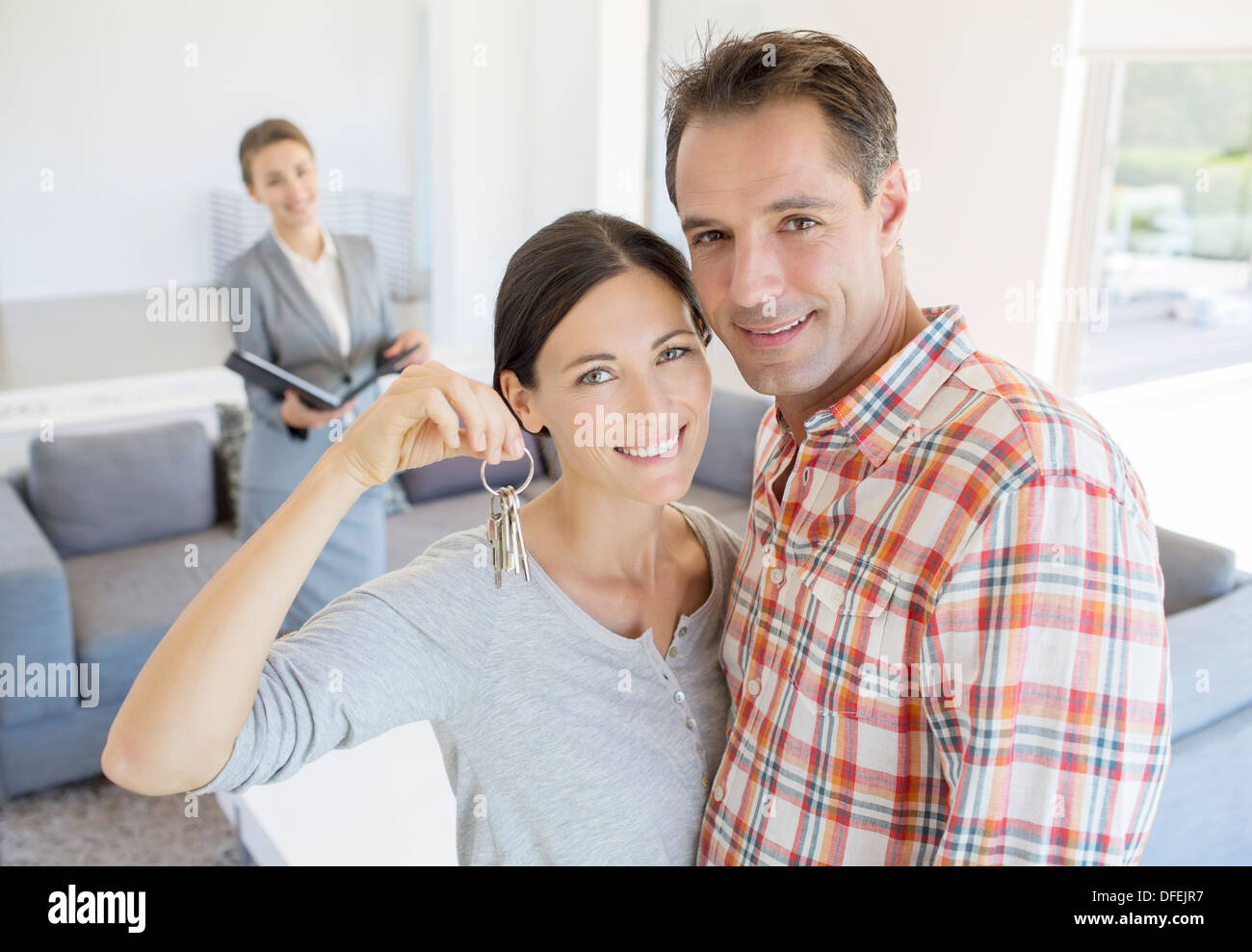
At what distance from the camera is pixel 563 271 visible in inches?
45.3

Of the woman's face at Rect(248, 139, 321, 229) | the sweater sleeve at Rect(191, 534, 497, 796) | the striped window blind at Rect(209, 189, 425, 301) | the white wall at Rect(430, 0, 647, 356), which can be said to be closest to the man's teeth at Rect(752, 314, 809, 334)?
the sweater sleeve at Rect(191, 534, 497, 796)

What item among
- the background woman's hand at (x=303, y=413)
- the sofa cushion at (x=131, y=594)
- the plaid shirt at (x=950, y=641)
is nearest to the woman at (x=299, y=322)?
the background woman's hand at (x=303, y=413)

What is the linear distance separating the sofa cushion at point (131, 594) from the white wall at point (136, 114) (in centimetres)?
108

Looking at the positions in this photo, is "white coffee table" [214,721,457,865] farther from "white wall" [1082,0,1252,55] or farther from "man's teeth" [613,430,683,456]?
"white wall" [1082,0,1252,55]

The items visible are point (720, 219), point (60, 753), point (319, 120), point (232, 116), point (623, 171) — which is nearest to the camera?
point (720, 219)

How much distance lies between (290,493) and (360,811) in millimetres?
971

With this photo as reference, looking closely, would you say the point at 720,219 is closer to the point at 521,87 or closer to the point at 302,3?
the point at 302,3

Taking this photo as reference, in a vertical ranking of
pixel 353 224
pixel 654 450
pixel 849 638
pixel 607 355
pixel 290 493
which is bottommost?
pixel 290 493

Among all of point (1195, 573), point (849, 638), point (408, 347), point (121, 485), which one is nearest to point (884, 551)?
point (849, 638)

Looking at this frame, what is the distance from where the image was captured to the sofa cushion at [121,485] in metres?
3.35

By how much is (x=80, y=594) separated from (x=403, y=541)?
97cm

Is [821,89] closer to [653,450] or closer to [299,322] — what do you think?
[653,450]

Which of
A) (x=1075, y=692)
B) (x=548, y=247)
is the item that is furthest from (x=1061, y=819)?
(x=548, y=247)

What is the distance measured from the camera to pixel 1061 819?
33.9 inches
